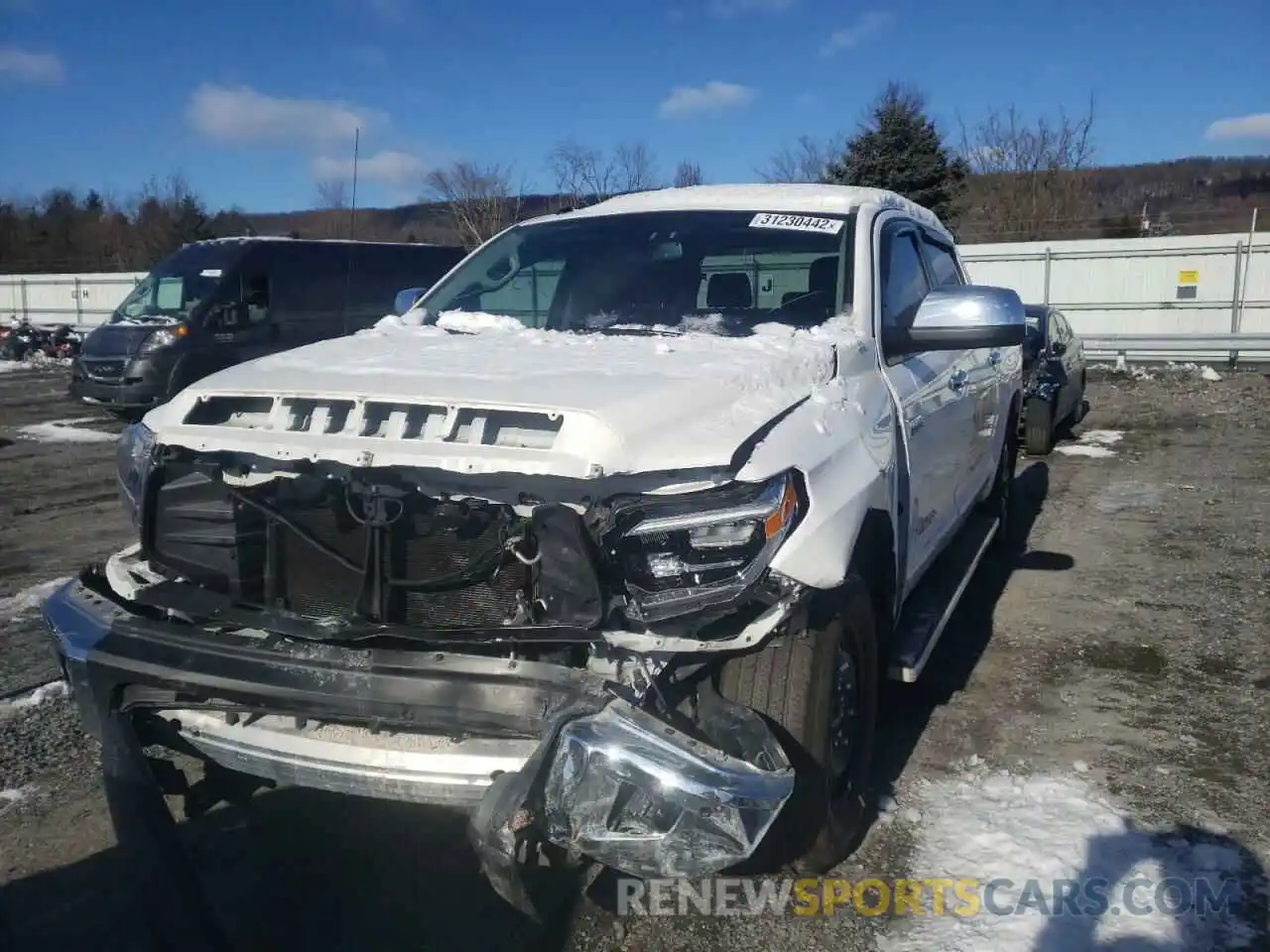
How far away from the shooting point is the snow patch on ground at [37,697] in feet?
13.8

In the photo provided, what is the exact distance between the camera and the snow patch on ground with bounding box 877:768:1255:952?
2.79m

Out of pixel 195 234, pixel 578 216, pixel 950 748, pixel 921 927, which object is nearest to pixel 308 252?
pixel 578 216

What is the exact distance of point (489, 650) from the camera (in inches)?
102

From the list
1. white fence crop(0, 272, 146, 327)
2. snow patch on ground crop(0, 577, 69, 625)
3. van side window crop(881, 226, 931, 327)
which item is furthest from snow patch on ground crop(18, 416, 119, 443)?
white fence crop(0, 272, 146, 327)

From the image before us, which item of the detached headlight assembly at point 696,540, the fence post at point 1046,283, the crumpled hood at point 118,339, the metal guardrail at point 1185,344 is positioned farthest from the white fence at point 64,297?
the detached headlight assembly at point 696,540

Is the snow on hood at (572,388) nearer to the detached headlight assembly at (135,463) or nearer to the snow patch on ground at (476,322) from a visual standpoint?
the detached headlight assembly at (135,463)

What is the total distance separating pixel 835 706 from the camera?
2.97m

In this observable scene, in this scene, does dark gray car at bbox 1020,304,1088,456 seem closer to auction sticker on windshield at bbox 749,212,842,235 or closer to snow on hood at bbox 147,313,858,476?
auction sticker on windshield at bbox 749,212,842,235

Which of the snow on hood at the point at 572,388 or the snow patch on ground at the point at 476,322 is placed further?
the snow patch on ground at the point at 476,322

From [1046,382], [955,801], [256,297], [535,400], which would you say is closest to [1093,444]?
[1046,382]

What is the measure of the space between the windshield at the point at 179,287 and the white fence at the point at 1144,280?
15212 mm

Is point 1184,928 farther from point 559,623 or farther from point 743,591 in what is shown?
point 559,623

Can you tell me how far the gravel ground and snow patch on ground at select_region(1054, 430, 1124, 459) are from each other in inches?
161

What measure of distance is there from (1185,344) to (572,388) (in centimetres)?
1774
